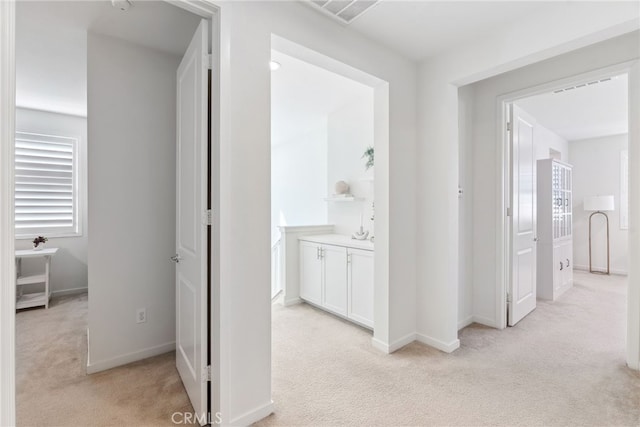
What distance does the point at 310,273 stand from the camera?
3668 mm

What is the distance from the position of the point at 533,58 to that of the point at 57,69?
411 centimetres

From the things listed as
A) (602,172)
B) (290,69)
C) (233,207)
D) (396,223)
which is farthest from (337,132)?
(602,172)

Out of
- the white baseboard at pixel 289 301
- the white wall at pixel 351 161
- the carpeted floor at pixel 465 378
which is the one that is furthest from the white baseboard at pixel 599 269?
the white baseboard at pixel 289 301

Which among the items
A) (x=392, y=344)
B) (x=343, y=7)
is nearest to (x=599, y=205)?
(x=392, y=344)

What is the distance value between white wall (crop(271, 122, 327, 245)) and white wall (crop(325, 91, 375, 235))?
29cm

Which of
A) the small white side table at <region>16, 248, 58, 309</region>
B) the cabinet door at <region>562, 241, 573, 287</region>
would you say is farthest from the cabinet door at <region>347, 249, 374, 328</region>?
the small white side table at <region>16, 248, 58, 309</region>

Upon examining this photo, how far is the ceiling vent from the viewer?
1.91 meters

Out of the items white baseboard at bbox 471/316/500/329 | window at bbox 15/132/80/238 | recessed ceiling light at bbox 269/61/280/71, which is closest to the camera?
recessed ceiling light at bbox 269/61/280/71

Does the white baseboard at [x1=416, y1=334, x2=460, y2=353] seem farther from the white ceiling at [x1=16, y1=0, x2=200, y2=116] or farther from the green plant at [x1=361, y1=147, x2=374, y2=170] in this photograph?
the white ceiling at [x1=16, y1=0, x2=200, y2=116]

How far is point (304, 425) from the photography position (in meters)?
1.71

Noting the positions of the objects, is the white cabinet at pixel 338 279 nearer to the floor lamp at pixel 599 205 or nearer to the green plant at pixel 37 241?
the green plant at pixel 37 241

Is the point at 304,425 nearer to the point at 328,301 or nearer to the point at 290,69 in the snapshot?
the point at 328,301

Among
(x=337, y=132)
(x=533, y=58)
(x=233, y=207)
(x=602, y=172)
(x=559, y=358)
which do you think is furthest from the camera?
(x=602, y=172)

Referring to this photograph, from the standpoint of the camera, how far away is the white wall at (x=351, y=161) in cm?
385
